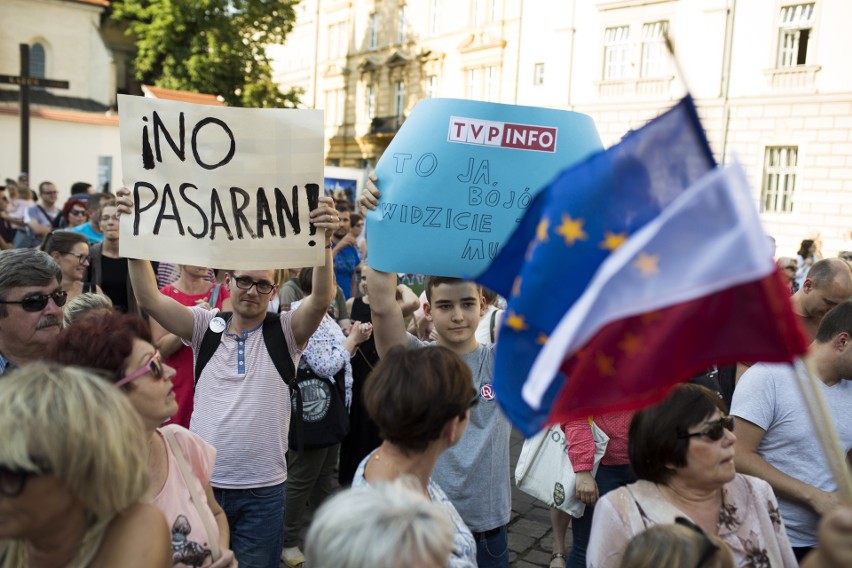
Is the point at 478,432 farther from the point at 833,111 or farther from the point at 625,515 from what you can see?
the point at 833,111

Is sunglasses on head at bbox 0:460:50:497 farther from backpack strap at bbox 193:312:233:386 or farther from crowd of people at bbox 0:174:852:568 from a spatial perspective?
backpack strap at bbox 193:312:233:386

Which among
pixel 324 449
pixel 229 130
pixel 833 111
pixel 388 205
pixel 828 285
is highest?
pixel 833 111

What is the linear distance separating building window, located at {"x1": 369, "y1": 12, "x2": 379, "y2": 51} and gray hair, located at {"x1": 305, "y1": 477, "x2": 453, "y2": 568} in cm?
3980

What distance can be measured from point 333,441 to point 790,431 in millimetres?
2639

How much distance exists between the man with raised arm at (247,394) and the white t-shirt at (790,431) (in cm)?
186

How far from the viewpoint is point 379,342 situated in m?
3.00

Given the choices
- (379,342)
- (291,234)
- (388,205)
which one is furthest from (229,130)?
(379,342)

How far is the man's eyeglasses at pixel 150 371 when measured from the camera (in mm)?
2162

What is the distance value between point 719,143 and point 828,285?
65.8 ft

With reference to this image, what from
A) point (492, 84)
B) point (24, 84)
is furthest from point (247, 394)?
point (492, 84)

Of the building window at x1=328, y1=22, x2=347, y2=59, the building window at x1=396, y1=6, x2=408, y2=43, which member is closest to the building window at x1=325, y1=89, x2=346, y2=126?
the building window at x1=328, y1=22, x2=347, y2=59

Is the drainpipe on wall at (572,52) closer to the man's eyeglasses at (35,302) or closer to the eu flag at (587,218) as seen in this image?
the man's eyeglasses at (35,302)

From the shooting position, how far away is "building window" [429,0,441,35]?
3472 cm

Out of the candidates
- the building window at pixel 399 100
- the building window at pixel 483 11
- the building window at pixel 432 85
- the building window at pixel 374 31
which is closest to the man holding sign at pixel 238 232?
the building window at pixel 483 11
